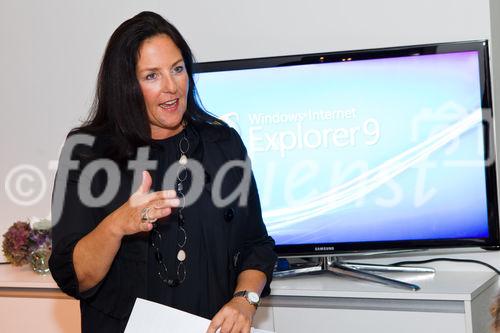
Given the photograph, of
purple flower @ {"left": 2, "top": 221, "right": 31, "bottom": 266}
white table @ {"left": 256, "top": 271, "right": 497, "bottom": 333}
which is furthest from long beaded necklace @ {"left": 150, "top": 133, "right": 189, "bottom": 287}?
purple flower @ {"left": 2, "top": 221, "right": 31, "bottom": 266}

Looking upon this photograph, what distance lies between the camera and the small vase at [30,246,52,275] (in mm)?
3301

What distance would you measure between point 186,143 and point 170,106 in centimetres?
13

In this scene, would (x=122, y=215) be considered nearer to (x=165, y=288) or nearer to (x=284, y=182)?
(x=165, y=288)

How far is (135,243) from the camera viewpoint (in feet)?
6.27

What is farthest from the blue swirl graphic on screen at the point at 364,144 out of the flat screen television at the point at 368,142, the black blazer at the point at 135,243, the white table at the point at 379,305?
the black blazer at the point at 135,243

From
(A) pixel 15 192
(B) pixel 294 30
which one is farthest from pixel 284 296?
(A) pixel 15 192

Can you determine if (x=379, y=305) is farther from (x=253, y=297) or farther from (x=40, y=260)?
(x=40, y=260)

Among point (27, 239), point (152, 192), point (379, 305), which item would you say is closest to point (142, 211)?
point (152, 192)

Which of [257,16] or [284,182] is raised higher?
[257,16]

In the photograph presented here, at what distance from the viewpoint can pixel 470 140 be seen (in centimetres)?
269

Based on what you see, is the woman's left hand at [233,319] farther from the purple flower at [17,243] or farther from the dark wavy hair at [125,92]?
the purple flower at [17,243]

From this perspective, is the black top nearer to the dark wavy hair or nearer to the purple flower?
the dark wavy hair

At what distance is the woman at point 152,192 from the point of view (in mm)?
1884

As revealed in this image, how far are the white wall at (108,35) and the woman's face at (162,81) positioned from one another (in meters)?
1.18
